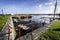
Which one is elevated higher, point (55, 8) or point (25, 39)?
point (55, 8)

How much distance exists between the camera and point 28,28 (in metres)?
16.0

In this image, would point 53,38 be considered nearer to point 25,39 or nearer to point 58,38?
point 58,38

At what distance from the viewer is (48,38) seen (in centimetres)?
987

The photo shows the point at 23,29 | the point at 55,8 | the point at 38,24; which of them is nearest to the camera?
the point at 23,29

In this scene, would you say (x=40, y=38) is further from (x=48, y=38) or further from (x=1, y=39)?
(x=1, y=39)

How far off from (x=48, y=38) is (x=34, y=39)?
909 millimetres

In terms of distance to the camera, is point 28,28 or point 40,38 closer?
point 40,38

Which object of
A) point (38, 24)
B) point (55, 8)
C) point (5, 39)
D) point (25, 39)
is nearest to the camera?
point (25, 39)

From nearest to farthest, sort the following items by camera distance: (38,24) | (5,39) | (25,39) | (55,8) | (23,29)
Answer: (25,39) → (5,39) → (23,29) → (38,24) → (55,8)

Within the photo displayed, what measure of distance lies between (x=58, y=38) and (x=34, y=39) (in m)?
1.45

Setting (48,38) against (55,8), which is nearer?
(48,38)

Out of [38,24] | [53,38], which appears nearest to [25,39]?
[53,38]

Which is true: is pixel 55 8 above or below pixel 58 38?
above

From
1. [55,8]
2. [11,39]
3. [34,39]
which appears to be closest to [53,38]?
[34,39]
